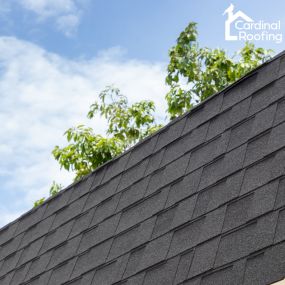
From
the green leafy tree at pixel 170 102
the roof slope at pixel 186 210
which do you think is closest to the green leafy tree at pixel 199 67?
the green leafy tree at pixel 170 102

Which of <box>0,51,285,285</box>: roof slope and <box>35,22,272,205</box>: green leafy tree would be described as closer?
<box>0,51,285,285</box>: roof slope

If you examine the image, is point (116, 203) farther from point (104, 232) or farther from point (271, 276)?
point (271, 276)

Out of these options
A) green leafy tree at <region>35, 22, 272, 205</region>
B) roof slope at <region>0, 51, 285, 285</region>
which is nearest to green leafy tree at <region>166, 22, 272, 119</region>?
green leafy tree at <region>35, 22, 272, 205</region>

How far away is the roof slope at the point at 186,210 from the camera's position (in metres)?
4.34

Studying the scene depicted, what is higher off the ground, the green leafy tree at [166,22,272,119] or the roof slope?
the green leafy tree at [166,22,272,119]

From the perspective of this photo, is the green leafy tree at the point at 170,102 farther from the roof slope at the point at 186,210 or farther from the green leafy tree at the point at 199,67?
the roof slope at the point at 186,210

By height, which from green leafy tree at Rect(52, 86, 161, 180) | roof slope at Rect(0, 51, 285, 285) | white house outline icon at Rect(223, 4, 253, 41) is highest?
white house outline icon at Rect(223, 4, 253, 41)

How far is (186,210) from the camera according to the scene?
5.19 m

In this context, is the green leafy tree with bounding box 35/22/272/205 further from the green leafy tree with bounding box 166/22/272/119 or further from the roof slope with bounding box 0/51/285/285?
the roof slope with bounding box 0/51/285/285

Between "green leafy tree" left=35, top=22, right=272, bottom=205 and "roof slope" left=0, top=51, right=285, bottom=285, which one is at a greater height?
"green leafy tree" left=35, top=22, right=272, bottom=205

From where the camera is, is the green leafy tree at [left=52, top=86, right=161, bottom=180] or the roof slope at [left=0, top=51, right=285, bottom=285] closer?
the roof slope at [left=0, top=51, right=285, bottom=285]

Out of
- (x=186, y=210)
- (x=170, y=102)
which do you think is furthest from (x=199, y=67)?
(x=186, y=210)

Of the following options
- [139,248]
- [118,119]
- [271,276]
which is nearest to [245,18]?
[118,119]

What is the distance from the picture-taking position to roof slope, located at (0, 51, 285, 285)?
4340 millimetres
